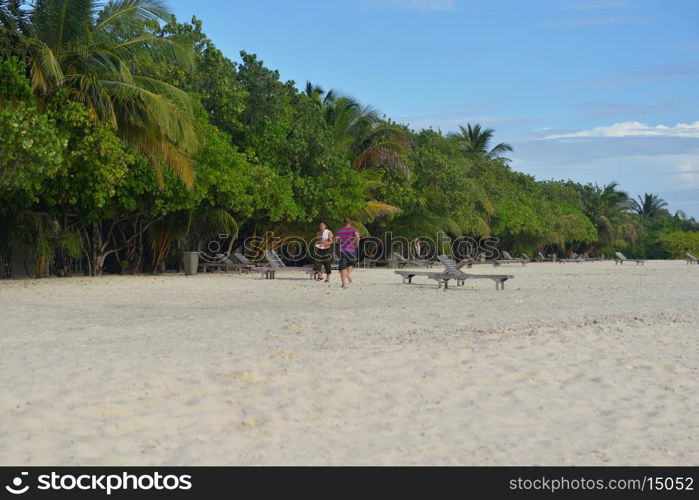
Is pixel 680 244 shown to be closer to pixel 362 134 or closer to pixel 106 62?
pixel 362 134

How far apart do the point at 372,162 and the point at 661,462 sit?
32.8 meters

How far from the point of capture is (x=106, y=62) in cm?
1866

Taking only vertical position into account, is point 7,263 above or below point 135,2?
below

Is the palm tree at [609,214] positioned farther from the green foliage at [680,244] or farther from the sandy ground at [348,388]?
the sandy ground at [348,388]

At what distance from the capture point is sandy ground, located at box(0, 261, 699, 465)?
5039mm

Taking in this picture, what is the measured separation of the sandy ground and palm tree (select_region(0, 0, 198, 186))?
7377 millimetres

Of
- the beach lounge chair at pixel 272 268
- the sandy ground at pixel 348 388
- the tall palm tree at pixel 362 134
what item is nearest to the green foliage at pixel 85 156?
the beach lounge chair at pixel 272 268

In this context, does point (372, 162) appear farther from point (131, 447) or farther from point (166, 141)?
point (131, 447)

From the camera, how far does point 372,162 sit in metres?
37.2

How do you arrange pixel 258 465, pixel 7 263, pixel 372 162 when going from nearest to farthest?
1. pixel 258 465
2. pixel 7 263
3. pixel 372 162

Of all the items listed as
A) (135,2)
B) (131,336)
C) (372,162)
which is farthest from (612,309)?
(372,162)

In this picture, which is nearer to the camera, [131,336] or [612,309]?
[131,336]

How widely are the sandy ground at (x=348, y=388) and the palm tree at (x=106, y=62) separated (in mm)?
7377
